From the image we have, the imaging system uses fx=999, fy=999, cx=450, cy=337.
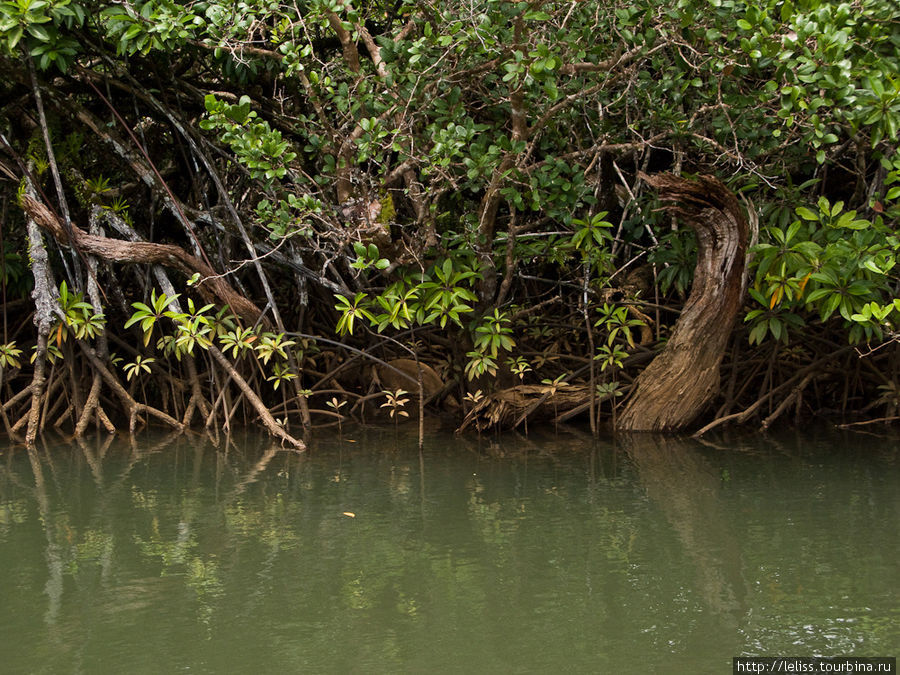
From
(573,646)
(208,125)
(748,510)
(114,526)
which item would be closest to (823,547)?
(748,510)

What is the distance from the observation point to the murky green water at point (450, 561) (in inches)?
95.1

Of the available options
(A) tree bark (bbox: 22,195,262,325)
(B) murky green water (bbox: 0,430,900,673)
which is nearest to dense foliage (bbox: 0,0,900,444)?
(A) tree bark (bbox: 22,195,262,325)

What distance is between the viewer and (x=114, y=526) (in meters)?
3.67

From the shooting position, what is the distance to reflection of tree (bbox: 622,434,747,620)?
281 cm

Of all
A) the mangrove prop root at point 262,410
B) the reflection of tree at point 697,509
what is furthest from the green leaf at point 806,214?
the mangrove prop root at point 262,410

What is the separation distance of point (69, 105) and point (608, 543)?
172 inches

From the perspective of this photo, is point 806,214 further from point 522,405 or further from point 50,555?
point 50,555

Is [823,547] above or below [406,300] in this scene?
below

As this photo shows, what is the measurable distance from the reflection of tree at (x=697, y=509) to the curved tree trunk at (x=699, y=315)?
20 centimetres

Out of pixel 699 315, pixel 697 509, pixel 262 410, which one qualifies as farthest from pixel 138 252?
pixel 697 509

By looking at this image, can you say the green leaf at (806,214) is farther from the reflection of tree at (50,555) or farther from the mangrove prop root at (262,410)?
the reflection of tree at (50,555)

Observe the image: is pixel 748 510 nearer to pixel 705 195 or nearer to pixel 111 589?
pixel 705 195

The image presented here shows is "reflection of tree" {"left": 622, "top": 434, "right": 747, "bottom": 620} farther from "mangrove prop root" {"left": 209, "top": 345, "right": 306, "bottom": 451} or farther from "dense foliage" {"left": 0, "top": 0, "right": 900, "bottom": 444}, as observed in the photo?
"mangrove prop root" {"left": 209, "top": 345, "right": 306, "bottom": 451}

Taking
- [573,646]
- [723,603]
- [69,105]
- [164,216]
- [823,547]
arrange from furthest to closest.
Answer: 1. [164,216]
2. [69,105]
3. [823,547]
4. [723,603]
5. [573,646]
